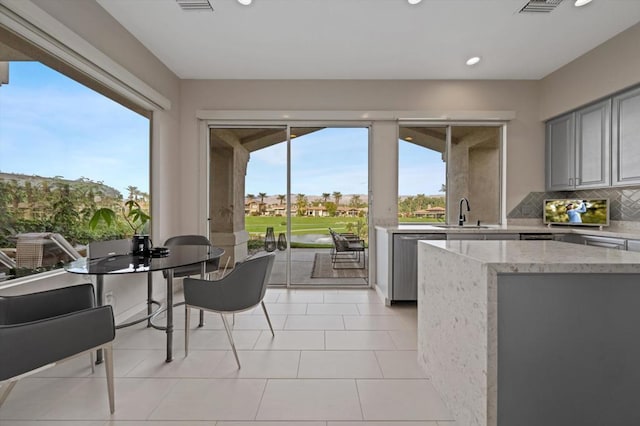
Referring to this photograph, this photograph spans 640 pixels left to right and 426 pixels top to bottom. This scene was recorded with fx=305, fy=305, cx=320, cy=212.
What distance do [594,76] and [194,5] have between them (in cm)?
416

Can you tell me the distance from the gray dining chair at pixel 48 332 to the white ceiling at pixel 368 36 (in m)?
2.47

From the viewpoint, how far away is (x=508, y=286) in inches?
49.5

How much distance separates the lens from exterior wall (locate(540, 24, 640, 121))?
295cm

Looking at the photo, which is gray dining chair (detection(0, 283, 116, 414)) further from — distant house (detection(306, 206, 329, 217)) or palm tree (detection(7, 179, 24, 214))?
distant house (detection(306, 206, 329, 217))

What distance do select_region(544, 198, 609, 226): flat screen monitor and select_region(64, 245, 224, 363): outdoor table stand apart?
4069 millimetres

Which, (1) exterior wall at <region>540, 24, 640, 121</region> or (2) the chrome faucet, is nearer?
(1) exterior wall at <region>540, 24, 640, 121</region>

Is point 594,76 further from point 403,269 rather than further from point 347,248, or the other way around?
point 347,248

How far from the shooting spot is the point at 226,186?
4.32 m

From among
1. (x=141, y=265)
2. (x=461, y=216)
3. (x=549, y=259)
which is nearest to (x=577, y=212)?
(x=461, y=216)

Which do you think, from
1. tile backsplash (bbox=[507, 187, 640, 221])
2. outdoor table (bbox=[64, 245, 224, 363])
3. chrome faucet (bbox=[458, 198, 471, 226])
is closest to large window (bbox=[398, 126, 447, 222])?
chrome faucet (bbox=[458, 198, 471, 226])

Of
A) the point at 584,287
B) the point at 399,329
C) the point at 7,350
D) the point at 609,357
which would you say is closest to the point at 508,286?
the point at 584,287

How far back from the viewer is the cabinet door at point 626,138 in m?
2.93

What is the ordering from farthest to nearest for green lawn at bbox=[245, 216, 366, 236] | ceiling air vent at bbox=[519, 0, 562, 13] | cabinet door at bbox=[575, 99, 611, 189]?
green lawn at bbox=[245, 216, 366, 236] < cabinet door at bbox=[575, 99, 611, 189] < ceiling air vent at bbox=[519, 0, 562, 13]

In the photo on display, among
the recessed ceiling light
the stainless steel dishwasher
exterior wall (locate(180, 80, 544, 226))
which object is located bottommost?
the stainless steel dishwasher
